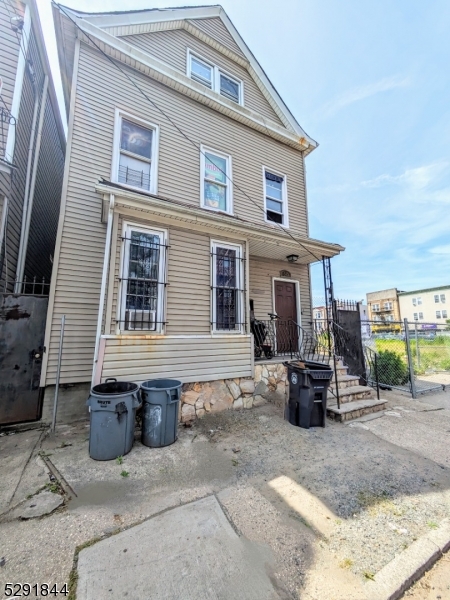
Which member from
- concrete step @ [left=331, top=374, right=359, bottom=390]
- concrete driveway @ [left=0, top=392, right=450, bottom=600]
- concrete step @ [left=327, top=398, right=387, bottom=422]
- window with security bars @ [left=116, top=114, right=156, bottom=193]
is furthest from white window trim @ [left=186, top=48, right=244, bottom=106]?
concrete driveway @ [left=0, top=392, right=450, bottom=600]

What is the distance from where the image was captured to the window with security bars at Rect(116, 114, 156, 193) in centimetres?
573

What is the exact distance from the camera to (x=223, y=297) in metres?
5.62

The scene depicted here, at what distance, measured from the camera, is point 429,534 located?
211cm

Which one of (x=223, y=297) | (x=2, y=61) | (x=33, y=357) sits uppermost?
(x=2, y=61)

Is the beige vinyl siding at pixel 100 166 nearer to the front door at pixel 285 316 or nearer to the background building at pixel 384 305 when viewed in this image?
the front door at pixel 285 316

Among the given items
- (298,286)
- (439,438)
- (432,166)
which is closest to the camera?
(439,438)

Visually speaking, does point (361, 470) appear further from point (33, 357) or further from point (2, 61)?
point (2, 61)

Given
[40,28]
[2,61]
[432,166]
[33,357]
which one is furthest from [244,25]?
[432,166]

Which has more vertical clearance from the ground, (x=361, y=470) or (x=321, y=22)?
(x=321, y=22)

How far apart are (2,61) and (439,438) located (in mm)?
10238

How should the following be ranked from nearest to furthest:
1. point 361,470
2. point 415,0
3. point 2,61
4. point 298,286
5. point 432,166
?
point 361,470
point 2,61
point 415,0
point 298,286
point 432,166

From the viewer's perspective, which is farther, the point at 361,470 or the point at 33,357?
the point at 33,357

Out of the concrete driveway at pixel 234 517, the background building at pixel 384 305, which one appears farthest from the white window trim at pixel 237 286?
the background building at pixel 384 305

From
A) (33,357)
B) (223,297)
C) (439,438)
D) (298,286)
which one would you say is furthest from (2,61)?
(439,438)
